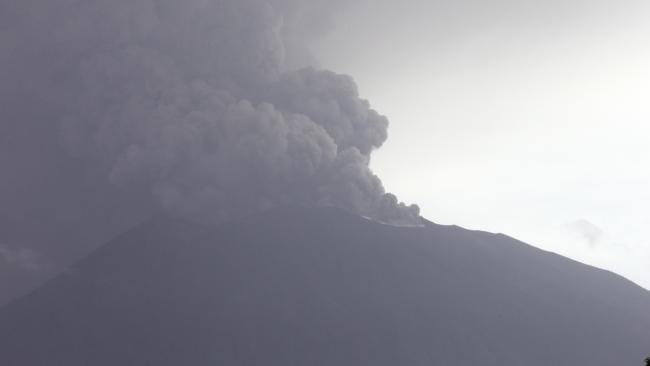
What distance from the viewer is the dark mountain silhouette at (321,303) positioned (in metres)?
112

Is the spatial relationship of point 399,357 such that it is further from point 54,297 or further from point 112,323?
point 54,297

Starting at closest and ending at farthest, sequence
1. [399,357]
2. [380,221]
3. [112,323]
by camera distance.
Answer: [399,357]
[112,323]
[380,221]

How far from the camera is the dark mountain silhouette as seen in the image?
11225cm

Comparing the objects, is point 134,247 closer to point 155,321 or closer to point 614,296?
point 155,321

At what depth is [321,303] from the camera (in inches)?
4793

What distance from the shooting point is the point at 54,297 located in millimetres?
126062

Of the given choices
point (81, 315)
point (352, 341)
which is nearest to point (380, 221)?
point (352, 341)

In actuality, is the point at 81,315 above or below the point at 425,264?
below

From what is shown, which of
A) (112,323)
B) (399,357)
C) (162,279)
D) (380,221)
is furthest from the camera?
(380,221)

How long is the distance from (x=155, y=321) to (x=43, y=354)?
16.0 m

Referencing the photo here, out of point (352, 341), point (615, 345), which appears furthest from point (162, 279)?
point (615, 345)

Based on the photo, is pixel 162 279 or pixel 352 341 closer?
pixel 352 341

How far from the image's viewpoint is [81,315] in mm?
121375

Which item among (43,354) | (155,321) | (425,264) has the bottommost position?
(43,354)
